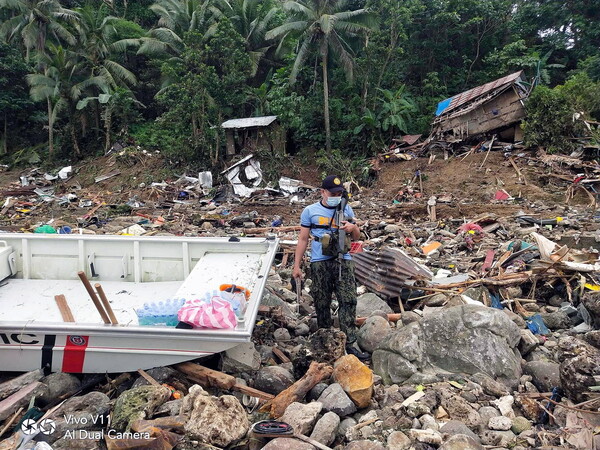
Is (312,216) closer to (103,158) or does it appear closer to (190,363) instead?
(190,363)

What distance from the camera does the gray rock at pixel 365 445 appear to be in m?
2.50

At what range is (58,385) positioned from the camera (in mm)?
3510

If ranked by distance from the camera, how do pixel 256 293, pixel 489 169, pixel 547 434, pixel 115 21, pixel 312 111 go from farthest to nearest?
pixel 115 21 < pixel 312 111 < pixel 489 169 < pixel 256 293 < pixel 547 434

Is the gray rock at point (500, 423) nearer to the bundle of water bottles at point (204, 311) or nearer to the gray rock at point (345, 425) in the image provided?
the gray rock at point (345, 425)

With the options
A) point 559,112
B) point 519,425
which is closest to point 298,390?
point 519,425

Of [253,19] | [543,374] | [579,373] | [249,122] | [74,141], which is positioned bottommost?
[543,374]

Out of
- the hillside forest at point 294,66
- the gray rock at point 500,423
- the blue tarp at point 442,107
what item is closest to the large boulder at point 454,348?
the gray rock at point 500,423

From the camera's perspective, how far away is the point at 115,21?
23.7m

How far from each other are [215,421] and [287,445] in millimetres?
529

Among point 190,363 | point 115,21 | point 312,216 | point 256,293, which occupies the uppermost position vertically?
point 115,21

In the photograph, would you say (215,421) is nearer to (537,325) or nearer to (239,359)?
(239,359)

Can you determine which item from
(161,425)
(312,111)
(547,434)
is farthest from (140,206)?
(547,434)

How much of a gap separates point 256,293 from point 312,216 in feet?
2.91

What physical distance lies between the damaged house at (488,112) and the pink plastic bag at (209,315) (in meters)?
15.0
